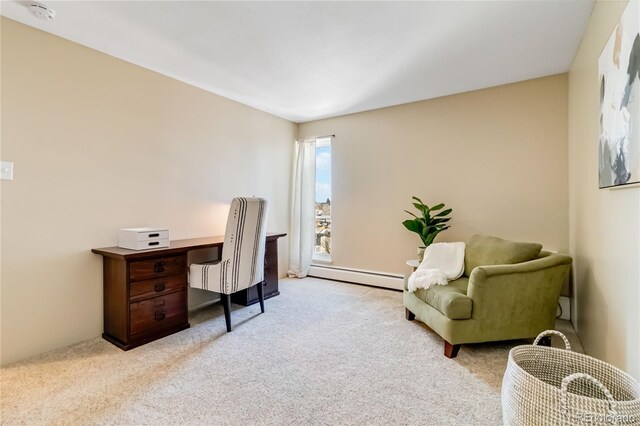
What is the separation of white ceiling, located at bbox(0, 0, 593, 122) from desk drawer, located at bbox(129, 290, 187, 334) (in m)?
2.08

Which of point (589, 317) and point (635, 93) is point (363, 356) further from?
point (635, 93)

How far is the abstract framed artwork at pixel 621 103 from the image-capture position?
1305 mm

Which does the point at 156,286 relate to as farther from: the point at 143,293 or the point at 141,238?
the point at 141,238

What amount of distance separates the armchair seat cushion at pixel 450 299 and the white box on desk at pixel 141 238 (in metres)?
2.25

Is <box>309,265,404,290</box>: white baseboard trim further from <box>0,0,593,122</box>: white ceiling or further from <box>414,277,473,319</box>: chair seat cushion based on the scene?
<box>0,0,593,122</box>: white ceiling

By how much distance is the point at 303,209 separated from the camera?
180 inches

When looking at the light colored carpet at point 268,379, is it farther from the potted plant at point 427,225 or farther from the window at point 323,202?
the window at point 323,202

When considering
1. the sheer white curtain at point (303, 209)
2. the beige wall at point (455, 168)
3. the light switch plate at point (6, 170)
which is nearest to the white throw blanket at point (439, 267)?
the beige wall at point (455, 168)

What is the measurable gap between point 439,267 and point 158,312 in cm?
250

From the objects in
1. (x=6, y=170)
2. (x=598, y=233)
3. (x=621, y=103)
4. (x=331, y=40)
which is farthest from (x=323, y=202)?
(x=621, y=103)

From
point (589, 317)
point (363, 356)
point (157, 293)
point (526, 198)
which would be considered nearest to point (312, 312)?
point (363, 356)

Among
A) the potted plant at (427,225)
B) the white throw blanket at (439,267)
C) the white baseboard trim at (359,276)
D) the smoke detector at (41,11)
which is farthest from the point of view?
the white baseboard trim at (359,276)

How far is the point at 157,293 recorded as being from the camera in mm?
2539

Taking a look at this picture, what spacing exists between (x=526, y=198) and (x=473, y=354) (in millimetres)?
1815
